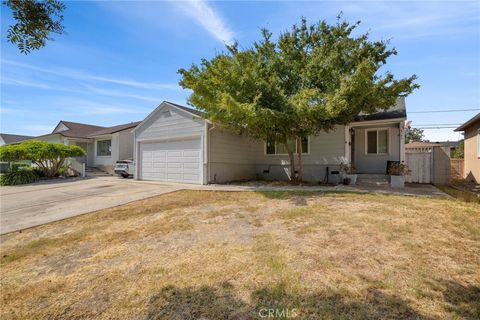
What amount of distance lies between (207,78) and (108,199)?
610 cm

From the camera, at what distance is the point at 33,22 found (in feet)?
8.84

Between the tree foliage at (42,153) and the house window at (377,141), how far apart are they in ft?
62.5

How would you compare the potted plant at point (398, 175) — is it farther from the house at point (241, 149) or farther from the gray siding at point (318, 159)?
the gray siding at point (318, 159)

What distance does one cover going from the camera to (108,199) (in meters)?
9.62

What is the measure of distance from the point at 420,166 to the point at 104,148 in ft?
75.1

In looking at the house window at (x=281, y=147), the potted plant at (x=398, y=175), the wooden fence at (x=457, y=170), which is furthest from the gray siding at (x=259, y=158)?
the wooden fence at (x=457, y=170)

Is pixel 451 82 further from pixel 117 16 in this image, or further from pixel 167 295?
pixel 167 295

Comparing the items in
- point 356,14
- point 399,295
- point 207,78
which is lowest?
point 399,295

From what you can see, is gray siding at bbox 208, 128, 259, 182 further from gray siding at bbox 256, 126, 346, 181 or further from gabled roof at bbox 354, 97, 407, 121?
gabled roof at bbox 354, 97, 407, 121

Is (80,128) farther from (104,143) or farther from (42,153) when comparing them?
(42,153)

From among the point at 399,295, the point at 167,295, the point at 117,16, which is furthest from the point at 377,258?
the point at 117,16

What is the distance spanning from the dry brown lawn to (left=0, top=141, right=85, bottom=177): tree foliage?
12635 mm

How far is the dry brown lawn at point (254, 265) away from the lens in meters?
Result: 2.73

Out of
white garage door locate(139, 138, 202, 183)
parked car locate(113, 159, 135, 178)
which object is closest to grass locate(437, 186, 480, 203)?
white garage door locate(139, 138, 202, 183)
